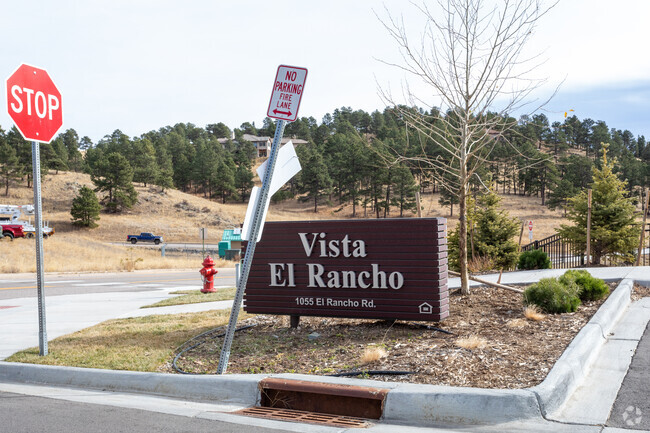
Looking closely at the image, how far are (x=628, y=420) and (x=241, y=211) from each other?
80.9 m

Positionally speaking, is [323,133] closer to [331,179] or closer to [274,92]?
[331,179]

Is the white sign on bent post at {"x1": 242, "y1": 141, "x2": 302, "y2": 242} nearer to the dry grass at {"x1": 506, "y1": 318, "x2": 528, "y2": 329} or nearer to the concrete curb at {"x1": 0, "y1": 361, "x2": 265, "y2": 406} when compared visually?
the concrete curb at {"x1": 0, "y1": 361, "x2": 265, "y2": 406}

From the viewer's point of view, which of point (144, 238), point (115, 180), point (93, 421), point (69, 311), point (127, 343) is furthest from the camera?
point (115, 180)

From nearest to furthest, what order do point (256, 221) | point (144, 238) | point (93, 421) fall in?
point (93, 421)
point (256, 221)
point (144, 238)

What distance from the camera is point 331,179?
3196 inches

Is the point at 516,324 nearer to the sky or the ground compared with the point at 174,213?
nearer to the sky

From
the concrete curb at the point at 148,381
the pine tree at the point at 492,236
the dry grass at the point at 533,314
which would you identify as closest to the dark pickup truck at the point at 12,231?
the pine tree at the point at 492,236

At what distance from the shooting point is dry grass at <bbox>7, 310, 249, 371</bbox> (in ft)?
22.0

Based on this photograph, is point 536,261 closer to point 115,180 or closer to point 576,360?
point 576,360

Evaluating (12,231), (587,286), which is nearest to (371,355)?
(587,286)

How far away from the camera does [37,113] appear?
722cm

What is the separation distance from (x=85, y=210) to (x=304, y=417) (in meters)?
67.5

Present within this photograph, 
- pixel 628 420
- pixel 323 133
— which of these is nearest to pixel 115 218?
pixel 323 133

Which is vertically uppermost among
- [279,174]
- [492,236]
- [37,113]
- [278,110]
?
[37,113]
